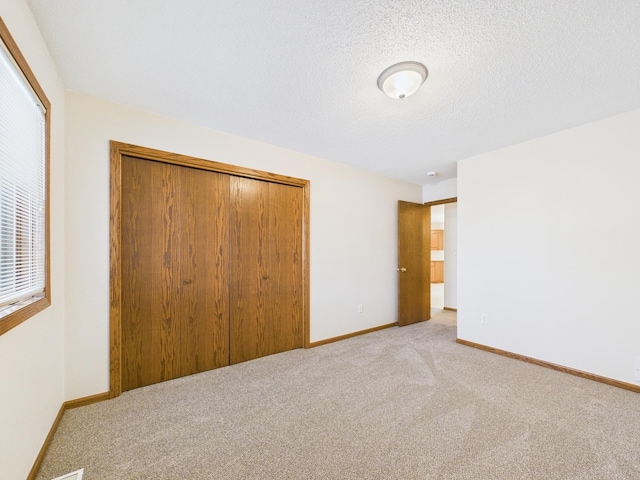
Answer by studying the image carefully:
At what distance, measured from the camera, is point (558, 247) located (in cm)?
274

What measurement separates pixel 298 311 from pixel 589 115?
344 centimetres

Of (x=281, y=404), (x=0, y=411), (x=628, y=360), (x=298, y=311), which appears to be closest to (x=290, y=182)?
(x=298, y=311)

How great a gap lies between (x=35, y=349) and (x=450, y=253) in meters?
5.89

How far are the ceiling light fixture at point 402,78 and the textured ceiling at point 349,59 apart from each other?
48mm

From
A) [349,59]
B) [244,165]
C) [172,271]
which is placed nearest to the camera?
[349,59]

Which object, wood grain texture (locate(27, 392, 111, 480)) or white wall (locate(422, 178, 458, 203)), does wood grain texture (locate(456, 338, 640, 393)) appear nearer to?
white wall (locate(422, 178, 458, 203))

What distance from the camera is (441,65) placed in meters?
1.74

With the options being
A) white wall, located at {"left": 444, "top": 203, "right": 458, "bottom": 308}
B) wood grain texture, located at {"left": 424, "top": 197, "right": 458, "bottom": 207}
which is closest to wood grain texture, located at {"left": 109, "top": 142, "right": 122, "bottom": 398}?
wood grain texture, located at {"left": 424, "top": 197, "right": 458, "bottom": 207}

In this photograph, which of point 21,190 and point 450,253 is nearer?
point 21,190

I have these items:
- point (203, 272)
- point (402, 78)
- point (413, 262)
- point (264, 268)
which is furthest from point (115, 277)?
point (413, 262)

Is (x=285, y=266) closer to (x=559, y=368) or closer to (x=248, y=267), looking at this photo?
(x=248, y=267)

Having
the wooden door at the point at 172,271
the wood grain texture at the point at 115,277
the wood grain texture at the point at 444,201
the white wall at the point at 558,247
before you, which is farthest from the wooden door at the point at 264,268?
the wood grain texture at the point at 444,201

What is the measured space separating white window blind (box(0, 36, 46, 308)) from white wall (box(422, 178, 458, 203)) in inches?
187

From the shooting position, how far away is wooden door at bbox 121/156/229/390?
2.32 metres
